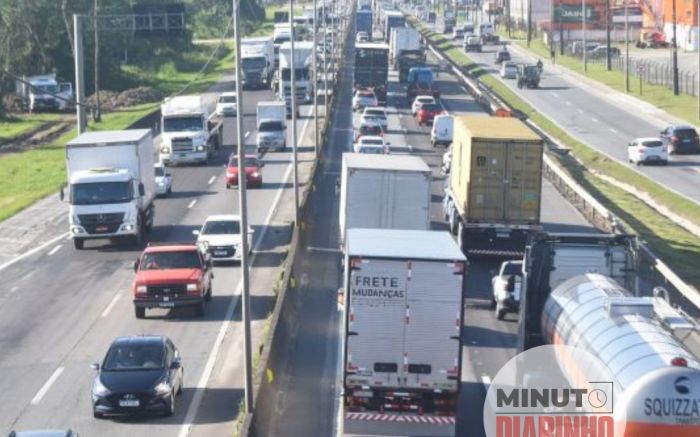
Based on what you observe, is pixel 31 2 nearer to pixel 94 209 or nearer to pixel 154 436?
pixel 94 209

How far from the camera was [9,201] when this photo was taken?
62406mm

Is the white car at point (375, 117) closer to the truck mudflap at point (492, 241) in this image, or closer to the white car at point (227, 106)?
the white car at point (227, 106)

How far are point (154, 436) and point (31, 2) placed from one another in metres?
94.2

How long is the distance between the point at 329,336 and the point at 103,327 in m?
5.96

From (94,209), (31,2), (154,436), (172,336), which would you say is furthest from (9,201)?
(31,2)

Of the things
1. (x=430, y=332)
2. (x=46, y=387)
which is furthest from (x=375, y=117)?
(x=430, y=332)

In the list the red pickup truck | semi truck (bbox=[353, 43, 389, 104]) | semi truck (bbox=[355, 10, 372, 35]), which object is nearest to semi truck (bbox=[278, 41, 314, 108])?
semi truck (bbox=[353, 43, 389, 104])

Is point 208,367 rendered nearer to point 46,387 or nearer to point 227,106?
point 46,387

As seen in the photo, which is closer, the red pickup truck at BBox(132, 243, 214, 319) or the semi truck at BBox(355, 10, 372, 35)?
the red pickup truck at BBox(132, 243, 214, 319)

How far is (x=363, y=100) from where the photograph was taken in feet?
315

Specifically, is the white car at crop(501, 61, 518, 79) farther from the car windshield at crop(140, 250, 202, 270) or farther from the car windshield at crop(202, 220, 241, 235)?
the car windshield at crop(140, 250, 202, 270)

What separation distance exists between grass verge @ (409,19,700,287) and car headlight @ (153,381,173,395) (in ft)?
60.8

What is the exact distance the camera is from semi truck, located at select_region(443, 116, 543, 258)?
42.3m

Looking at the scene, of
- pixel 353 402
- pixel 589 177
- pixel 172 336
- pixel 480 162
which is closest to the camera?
pixel 353 402
